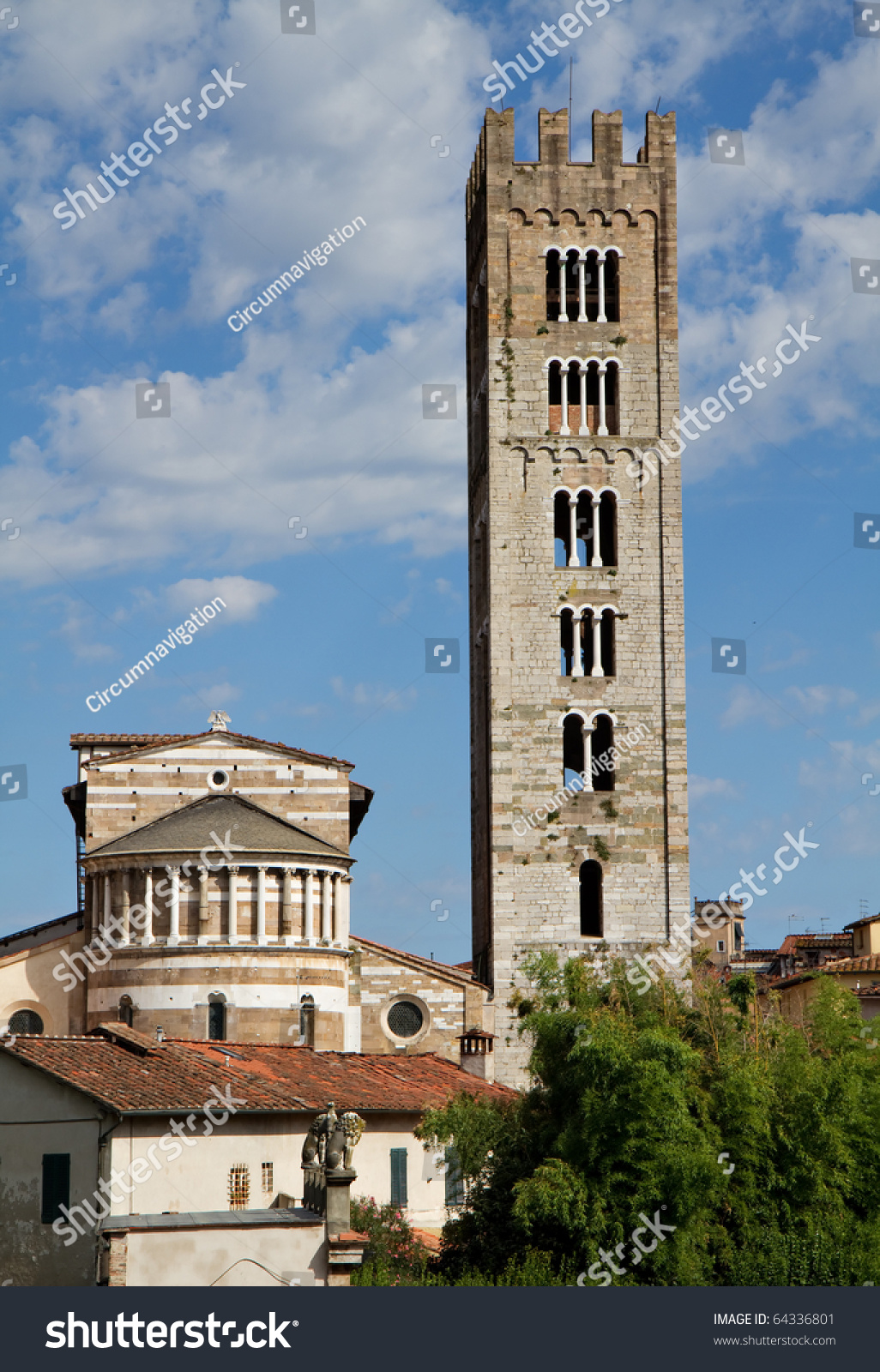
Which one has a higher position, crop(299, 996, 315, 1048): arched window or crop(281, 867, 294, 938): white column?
crop(281, 867, 294, 938): white column

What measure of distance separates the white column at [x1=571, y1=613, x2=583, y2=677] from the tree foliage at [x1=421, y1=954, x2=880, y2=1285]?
67.0 feet

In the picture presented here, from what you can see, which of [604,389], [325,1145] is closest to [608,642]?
[604,389]

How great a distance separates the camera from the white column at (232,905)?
152 feet

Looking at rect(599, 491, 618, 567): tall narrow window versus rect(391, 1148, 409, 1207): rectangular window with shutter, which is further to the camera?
rect(599, 491, 618, 567): tall narrow window

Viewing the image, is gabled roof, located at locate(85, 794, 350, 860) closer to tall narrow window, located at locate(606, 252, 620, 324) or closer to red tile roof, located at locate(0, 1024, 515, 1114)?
red tile roof, located at locate(0, 1024, 515, 1114)

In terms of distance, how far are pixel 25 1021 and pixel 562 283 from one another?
93.1 ft

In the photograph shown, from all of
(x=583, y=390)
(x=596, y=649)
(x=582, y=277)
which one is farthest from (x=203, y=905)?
(x=582, y=277)

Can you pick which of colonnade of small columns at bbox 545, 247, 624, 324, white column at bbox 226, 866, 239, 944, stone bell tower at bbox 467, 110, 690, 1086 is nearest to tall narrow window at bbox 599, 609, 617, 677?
stone bell tower at bbox 467, 110, 690, 1086

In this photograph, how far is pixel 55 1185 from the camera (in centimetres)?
2736

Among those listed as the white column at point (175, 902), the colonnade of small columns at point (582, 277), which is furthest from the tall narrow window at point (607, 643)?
the white column at point (175, 902)

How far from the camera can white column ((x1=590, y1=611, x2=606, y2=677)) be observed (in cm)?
5078

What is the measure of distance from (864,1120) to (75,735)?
124 feet

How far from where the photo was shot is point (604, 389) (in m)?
52.3

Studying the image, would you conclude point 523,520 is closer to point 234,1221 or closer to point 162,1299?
point 234,1221
